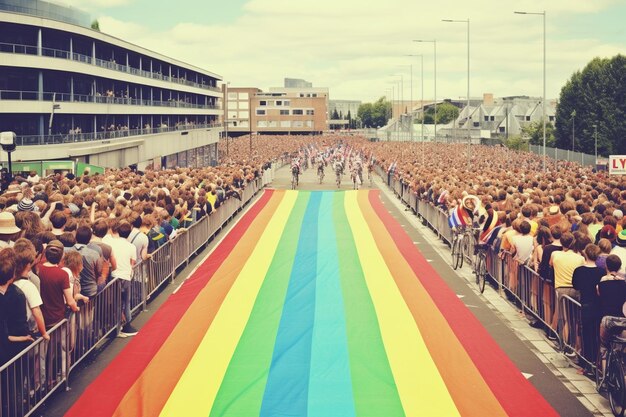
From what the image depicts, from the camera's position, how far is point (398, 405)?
9.86 meters

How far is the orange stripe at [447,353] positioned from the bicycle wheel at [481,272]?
4.28 ft

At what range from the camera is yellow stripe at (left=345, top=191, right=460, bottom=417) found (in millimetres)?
9914

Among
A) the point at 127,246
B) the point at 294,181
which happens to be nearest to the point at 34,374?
the point at 127,246

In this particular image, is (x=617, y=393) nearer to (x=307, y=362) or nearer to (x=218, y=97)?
(x=307, y=362)

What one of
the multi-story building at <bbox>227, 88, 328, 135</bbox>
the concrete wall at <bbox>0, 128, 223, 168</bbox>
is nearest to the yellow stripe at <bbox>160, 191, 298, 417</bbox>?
the concrete wall at <bbox>0, 128, 223, 168</bbox>

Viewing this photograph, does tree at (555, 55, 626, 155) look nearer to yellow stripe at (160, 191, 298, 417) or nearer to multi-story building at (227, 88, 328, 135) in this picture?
yellow stripe at (160, 191, 298, 417)

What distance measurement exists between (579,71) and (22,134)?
72171 millimetres

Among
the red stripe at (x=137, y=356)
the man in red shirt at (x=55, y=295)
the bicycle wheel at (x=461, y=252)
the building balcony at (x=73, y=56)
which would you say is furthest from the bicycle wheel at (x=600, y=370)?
the building balcony at (x=73, y=56)

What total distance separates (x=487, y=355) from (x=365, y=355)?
1.96 meters

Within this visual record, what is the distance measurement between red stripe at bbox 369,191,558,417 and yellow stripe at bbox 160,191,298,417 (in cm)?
383

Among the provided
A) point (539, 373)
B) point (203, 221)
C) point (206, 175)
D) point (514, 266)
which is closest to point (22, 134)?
point (206, 175)

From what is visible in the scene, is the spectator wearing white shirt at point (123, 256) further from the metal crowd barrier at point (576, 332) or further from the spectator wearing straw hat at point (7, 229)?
the metal crowd barrier at point (576, 332)

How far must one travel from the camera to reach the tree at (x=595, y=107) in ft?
270

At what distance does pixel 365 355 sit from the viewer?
472 inches
